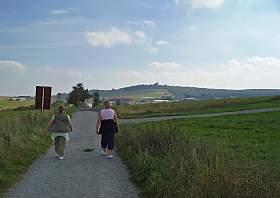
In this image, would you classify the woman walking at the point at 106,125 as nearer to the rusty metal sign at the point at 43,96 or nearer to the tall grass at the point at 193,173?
the tall grass at the point at 193,173

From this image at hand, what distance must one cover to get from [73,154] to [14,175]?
4.99m

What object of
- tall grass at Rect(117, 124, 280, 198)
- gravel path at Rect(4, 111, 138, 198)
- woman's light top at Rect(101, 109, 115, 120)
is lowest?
gravel path at Rect(4, 111, 138, 198)

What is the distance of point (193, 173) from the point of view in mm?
8406

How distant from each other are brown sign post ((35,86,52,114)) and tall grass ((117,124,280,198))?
1369 centimetres

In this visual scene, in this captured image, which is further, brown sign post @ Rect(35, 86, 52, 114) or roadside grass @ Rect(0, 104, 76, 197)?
brown sign post @ Rect(35, 86, 52, 114)

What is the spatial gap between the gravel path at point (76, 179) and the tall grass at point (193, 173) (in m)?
0.42

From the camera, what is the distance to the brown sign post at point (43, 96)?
86.6 feet

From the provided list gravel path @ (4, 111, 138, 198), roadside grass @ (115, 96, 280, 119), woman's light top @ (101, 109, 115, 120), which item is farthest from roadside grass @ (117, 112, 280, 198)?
roadside grass @ (115, 96, 280, 119)

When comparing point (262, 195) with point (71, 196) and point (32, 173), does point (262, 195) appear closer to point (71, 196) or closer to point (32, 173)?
point (71, 196)

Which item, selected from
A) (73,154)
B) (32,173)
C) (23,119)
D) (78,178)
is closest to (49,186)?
(78,178)

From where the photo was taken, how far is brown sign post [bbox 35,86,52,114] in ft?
86.6

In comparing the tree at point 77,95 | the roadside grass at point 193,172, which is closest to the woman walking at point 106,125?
the roadside grass at point 193,172

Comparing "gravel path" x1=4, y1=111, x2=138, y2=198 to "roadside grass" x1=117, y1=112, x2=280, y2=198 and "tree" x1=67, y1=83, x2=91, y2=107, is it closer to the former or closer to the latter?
"roadside grass" x1=117, y1=112, x2=280, y2=198

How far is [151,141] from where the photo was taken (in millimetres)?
14031
